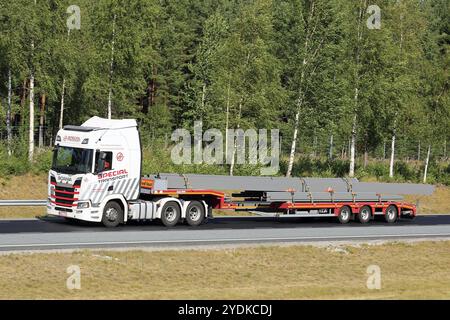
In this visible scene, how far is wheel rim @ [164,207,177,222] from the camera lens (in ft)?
93.0

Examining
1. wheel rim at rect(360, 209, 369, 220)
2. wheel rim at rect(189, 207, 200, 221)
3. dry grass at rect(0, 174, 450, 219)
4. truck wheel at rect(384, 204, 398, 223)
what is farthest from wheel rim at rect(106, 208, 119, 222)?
truck wheel at rect(384, 204, 398, 223)

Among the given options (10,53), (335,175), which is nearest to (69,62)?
(10,53)

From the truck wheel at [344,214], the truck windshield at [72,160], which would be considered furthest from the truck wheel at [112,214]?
the truck wheel at [344,214]

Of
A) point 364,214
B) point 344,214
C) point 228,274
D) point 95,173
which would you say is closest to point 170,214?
point 95,173

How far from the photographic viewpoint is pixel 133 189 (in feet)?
90.5

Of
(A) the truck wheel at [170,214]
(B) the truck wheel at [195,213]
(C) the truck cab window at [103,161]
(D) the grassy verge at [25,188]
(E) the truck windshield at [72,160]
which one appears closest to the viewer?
(E) the truck windshield at [72,160]

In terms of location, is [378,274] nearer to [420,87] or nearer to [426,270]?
[426,270]

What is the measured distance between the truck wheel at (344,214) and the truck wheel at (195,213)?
7377mm

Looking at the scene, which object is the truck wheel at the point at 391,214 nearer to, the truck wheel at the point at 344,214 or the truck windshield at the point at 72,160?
the truck wheel at the point at 344,214

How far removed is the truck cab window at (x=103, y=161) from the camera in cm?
2647

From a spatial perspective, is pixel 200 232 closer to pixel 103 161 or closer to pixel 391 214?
pixel 103 161

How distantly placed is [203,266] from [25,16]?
81.0 feet

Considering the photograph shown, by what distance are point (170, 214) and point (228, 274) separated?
8.94 meters
